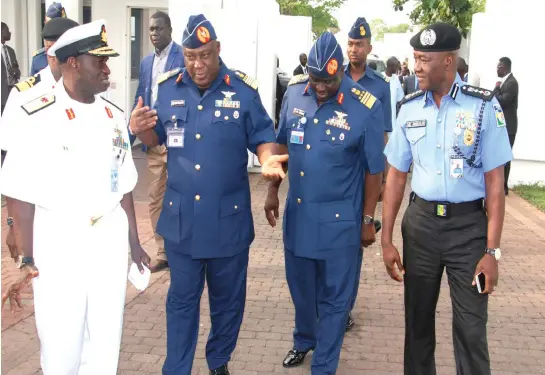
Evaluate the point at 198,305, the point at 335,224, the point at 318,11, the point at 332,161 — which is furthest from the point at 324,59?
the point at 318,11

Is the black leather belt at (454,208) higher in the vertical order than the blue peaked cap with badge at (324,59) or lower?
lower

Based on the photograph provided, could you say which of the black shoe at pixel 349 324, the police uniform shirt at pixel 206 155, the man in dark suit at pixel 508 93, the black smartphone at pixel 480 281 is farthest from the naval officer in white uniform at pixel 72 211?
the man in dark suit at pixel 508 93

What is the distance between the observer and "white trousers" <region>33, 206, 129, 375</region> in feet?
10.1

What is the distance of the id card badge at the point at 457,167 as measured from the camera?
350 cm

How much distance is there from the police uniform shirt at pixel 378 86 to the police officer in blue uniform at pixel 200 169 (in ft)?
5.57

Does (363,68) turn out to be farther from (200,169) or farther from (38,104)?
(38,104)

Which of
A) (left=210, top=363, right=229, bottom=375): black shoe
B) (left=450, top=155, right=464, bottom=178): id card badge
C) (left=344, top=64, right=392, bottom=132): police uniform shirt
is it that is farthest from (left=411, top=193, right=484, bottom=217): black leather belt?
(left=344, top=64, right=392, bottom=132): police uniform shirt

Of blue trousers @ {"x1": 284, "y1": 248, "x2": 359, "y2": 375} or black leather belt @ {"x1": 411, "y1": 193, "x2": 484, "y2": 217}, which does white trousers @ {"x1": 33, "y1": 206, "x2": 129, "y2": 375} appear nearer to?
blue trousers @ {"x1": 284, "y1": 248, "x2": 359, "y2": 375}

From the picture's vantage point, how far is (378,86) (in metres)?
5.51

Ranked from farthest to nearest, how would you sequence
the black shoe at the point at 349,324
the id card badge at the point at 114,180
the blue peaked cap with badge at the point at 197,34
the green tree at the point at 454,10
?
1. the green tree at the point at 454,10
2. the black shoe at the point at 349,324
3. the blue peaked cap with badge at the point at 197,34
4. the id card badge at the point at 114,180

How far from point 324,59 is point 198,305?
1608 millimetres

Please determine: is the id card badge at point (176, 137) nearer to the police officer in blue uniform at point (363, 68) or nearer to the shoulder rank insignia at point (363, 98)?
the shoulder rank insignia at point (363, 98)

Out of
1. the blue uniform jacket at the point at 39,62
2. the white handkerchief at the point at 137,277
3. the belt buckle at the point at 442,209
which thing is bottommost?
the white handkerchief at the point at 137,277

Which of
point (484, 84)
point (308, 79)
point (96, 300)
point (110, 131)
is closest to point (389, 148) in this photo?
point (308, 79)
